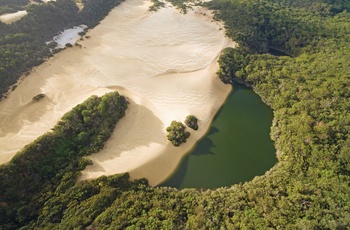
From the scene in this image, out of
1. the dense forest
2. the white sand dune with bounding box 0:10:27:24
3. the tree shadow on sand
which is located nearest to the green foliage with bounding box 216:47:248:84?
the dense forest

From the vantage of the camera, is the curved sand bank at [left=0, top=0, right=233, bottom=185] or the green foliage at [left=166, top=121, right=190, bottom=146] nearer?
the curved sand bank at [left=0, top=0, right=233, bottom=185]

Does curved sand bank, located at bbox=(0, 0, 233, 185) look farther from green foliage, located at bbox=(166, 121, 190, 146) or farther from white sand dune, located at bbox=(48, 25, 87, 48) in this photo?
white sand dune, located at bbox=(48, 25, 87, 48)

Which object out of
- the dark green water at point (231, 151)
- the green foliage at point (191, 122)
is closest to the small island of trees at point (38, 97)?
the green foliage at point (191, 122)

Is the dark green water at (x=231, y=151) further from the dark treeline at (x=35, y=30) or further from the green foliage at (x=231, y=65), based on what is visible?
the dark treeline at (x=35, y=30)

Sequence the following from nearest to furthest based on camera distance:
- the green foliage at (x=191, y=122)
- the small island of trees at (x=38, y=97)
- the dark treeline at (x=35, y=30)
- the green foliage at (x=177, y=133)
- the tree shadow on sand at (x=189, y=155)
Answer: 1. the tree shadow on sand at (x=189, y=155)
2. the green foliage at (x=177, y=133)
3. the green foliage at (x=191, y=122)
4. the small island of trees at (x=38, y=97)
5. the dark treeline at (x=35, y=30)

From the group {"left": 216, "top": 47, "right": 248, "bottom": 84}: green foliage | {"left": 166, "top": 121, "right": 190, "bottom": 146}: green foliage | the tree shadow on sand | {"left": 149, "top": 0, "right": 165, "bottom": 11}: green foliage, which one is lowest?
the tree shadow on sand

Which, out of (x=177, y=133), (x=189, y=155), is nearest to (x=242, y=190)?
Result: (x=189, y=155)

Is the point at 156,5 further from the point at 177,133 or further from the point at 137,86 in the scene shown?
the point at 177,133
